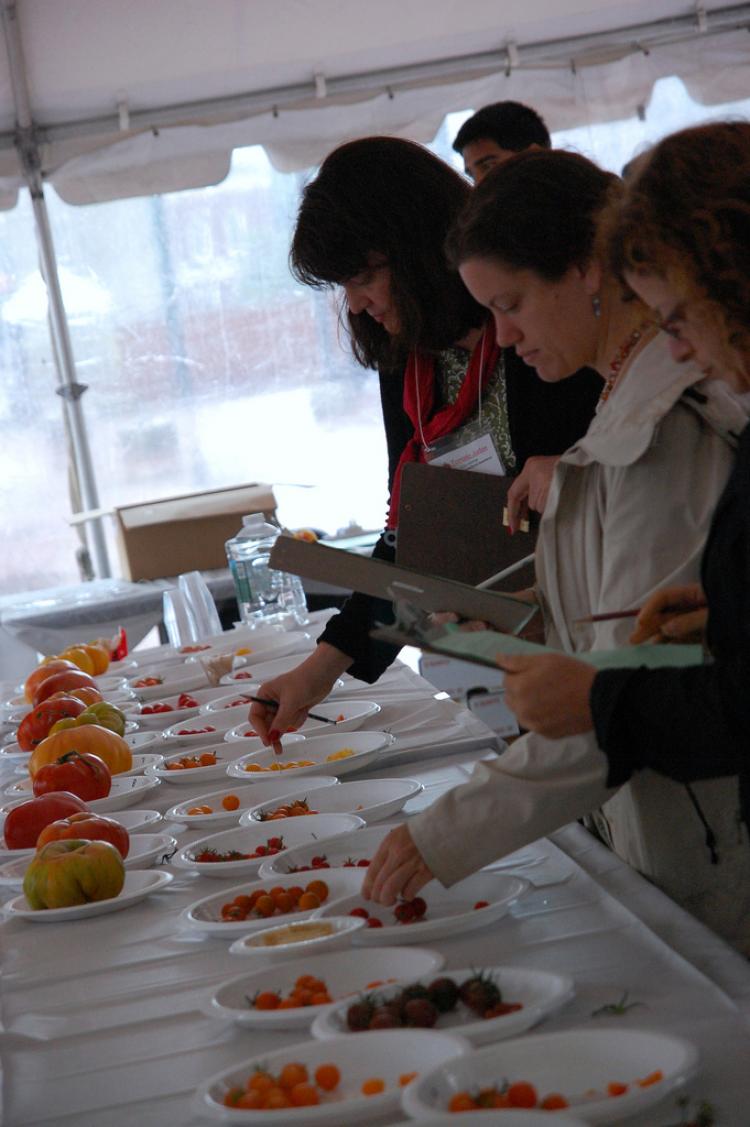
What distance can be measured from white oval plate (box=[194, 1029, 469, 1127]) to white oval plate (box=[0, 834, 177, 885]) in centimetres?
65

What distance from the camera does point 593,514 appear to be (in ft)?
4.81

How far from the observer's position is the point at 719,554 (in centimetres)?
111

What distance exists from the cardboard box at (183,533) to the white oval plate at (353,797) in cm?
321

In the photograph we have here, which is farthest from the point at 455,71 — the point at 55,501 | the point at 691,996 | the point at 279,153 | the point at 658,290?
the point at 691,996

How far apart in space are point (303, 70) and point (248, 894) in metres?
4.58

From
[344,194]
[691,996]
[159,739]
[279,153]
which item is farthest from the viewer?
[279,153]

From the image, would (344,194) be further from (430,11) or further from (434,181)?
(430,11)

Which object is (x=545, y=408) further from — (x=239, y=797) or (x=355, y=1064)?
(x=355, y=1064)

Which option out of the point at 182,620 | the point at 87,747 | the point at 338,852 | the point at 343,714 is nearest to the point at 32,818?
the point at 87,747

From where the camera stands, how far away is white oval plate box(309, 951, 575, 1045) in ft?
3.32

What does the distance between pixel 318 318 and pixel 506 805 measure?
4.67 meters

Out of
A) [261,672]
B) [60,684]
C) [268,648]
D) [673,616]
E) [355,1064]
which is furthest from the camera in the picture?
[268,648]

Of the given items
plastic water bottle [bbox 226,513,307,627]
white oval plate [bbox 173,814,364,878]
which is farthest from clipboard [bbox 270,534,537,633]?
plastic water bottle [bbox 226,513,307,627]

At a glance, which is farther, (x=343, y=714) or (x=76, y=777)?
(x=343, y=714)
